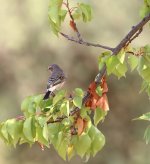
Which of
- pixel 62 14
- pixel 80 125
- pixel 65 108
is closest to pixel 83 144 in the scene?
pixel 80 125

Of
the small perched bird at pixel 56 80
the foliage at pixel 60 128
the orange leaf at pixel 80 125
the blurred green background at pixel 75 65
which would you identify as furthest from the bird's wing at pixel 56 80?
the blurred green background at pixel 75 65

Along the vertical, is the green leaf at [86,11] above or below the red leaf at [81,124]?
above

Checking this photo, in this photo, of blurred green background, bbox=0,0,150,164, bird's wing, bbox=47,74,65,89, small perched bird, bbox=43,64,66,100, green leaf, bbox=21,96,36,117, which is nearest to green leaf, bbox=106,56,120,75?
green leaf, bbox=21,96,36,117

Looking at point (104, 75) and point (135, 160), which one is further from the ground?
point (135, 160)

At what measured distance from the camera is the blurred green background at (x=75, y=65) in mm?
17969

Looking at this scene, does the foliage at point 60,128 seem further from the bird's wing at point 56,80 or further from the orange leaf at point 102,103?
the bird's wing at point 56,80

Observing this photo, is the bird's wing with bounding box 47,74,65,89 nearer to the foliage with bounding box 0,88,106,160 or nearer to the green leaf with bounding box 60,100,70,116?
the foliage with bounding box 0,88,106,160

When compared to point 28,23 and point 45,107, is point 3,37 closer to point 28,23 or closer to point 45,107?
point 28,23

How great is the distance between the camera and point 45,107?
173 inches

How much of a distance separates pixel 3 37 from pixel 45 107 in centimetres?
1431

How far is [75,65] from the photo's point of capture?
747 inches

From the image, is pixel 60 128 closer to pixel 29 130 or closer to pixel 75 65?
pixel 29 130

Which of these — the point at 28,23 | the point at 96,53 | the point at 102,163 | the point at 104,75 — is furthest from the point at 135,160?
the point at 104,75

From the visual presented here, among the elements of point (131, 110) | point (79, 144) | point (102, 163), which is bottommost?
point (79, 144)
